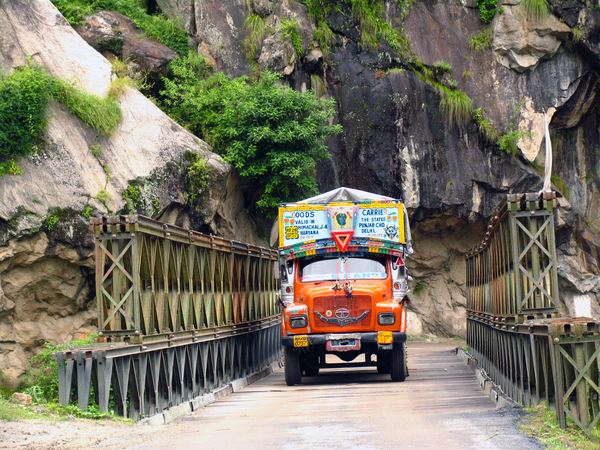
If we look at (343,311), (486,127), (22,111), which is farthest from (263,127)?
(343,311)

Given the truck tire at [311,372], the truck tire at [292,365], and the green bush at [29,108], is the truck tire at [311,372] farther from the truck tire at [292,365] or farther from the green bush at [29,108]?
the green bush at [29,108]

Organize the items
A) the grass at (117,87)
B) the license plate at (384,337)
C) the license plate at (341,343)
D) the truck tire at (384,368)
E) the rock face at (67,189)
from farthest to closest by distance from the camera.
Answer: the grass at (117,87) → the rock face at (67,189) → the truck tire at (384,368) → the license plate at (341,343) → the license plate at (384,337)

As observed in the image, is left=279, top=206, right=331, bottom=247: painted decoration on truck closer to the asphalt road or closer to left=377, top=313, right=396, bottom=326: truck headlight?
left=377, top=313, right=396, bottom=326: truck headlight

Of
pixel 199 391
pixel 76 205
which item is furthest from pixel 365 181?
pixel 199 391

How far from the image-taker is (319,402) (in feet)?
39.4

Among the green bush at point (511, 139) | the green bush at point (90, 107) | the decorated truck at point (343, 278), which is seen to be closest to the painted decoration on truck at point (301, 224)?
the decorated truck at point (343, 278)

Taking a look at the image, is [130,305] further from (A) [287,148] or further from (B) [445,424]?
(A) [287,148]

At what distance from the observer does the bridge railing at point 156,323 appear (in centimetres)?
961

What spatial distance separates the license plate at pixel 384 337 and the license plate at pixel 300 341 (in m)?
1.51

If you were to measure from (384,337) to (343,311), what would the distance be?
1.01m

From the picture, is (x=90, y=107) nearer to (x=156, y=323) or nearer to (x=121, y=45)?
(x=121, y=45)

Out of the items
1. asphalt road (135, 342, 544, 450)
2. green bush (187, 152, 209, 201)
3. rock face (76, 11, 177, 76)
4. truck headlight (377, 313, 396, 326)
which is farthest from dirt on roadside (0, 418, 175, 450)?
rock face (76, 11, 177, 76)

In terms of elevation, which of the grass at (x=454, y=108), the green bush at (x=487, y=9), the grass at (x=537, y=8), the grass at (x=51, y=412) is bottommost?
the grass at (x=51, y=412)

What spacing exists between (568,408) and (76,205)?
15529 millimetres
